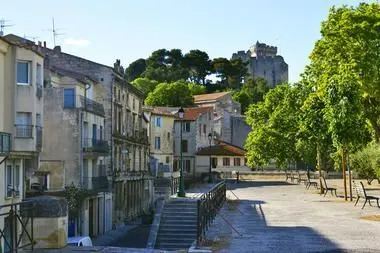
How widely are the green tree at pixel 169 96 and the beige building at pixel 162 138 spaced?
82.0 ft

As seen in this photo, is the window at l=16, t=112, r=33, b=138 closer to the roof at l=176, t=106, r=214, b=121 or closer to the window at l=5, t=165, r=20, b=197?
the window at l=5, t=165, r=20, b=197

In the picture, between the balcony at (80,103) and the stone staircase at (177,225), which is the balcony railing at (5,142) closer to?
the stone staircase at (177,225)

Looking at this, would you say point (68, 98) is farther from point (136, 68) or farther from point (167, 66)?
point (136, 68)

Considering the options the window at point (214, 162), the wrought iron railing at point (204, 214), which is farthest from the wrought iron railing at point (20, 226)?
the window at point (214, 162)

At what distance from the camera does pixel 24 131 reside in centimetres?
3306

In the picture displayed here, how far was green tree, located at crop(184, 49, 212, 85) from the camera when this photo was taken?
143500 mm

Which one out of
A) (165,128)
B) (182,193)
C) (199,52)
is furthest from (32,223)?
(199,52)

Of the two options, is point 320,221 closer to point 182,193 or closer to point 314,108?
point 182,193

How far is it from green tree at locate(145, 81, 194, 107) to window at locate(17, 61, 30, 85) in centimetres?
7417

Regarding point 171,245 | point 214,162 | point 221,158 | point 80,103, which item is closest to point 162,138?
point 214,162

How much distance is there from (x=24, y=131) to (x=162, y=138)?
47.3 m

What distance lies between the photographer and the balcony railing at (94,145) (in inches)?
1719

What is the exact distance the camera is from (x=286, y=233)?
78.6 ft

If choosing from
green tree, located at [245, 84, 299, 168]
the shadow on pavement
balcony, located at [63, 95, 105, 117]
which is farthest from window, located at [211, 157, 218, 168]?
the shadow on pavement
